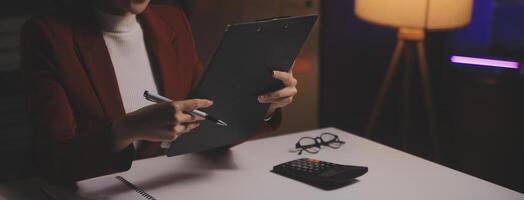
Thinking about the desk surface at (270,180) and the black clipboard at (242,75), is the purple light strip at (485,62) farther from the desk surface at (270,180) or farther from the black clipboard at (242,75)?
the black clipboard at (242,75)

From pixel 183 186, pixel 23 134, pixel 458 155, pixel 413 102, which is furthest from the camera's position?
pixel 413 102

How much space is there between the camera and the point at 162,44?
161 centimetres

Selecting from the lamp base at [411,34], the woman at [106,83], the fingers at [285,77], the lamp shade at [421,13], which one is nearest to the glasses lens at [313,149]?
the woman at [106,83]

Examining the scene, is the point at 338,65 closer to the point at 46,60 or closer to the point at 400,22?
the point at 400,22

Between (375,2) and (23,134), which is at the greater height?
(375,2)

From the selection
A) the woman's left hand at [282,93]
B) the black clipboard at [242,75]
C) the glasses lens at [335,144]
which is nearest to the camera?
the black clipboard at [242,75]

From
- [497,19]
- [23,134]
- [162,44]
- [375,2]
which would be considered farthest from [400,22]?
[23,134]

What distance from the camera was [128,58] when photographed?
1562 millimetres

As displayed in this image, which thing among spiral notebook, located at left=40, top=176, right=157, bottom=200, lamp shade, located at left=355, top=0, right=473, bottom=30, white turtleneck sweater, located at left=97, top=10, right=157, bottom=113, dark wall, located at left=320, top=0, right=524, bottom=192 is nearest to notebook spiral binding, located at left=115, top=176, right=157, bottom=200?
spiral notebook, located at left=40, top=176, right=157, bottom=200

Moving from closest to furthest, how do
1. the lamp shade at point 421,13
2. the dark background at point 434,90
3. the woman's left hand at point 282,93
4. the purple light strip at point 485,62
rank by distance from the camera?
the woman's left hand at point 282,93 → the lamp shade at point 421,13 → the dark background at point 434,90 → the purple light strip at point 485,62

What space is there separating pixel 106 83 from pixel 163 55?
195mm

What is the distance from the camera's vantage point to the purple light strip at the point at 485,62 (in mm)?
2814

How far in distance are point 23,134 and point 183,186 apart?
5.19 feet

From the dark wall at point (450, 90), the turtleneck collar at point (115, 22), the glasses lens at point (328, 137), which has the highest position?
the turtleneck collar at point (115, 22)
